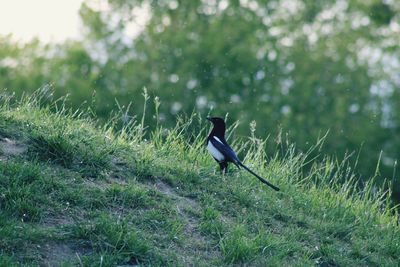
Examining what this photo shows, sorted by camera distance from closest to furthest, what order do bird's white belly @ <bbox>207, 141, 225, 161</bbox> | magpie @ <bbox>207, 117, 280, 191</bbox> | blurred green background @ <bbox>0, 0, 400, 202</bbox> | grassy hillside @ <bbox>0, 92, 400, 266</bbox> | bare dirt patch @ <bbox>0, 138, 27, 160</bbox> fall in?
1. grassy hillside @ <bbox>0, 92, 400, 266</bbox>
2. bare dirt patch @ <bbox>0, 138, 27, 160</bbox>
3. magpie @ <bbox>207, 117, 280, 191</bbox>
4. bird's white belly @ <bbox>207, 141, 225, 161</bbox>
5. blurred green background @ <bbox>0, 0, 400, 202</bbox>

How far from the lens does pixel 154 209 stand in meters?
7.38

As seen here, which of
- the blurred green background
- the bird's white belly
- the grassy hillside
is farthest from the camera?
the blurred green background

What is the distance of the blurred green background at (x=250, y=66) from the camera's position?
27094 millimetres

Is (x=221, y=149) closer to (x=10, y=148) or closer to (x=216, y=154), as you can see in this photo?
(x=216, y=154)

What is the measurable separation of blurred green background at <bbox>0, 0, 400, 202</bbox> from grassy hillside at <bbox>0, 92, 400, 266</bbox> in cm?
→ 1610

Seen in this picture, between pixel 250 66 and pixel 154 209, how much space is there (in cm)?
2185

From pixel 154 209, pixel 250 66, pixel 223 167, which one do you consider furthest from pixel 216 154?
pixel 250 66

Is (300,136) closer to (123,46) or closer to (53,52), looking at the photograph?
(123,46)

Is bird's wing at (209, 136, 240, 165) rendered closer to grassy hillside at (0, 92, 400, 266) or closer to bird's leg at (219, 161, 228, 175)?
bird's leg at (219, 161, 228, 175)

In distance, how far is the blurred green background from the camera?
88.9 ft

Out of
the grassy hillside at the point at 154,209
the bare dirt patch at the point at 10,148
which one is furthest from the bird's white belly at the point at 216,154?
the bare dirt patch at the point at 10,148

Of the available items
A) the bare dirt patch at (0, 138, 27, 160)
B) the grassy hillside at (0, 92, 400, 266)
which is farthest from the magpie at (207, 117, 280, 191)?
the bare dirt patch at (0, 138, 27, 160)

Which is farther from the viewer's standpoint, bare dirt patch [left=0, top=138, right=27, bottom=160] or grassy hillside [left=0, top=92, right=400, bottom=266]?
bare dirt patch [left=0, top=138, right=27, bottom=160]

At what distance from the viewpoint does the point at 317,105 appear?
1131 inches
